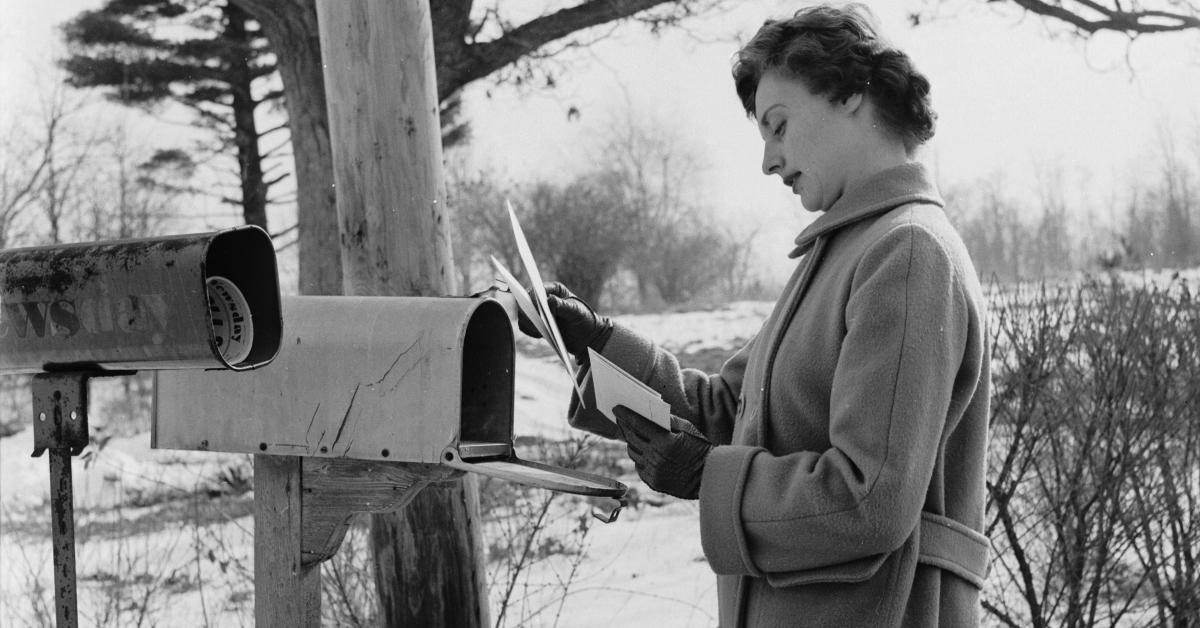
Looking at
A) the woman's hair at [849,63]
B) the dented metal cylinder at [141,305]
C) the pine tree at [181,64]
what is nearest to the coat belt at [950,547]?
the woman's hair at [849,63]

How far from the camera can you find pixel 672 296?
838 inches

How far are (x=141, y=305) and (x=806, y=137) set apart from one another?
104cm

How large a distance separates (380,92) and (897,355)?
1.78 meters

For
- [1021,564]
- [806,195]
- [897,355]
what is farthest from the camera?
[1021,564]

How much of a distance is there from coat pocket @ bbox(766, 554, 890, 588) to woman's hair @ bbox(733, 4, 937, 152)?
0.65 m

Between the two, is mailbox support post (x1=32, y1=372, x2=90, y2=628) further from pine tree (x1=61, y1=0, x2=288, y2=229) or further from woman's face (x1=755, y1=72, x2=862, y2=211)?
pine tree (x1=61, y1=0, x2=288, y2=229)

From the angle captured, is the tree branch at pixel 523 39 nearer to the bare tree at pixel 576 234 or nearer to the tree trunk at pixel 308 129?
the tree trunk at pixel 308 129

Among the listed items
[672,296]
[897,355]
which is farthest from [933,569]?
[672,296]

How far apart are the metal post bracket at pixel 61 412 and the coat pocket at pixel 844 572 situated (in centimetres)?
108

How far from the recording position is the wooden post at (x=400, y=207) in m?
2.80

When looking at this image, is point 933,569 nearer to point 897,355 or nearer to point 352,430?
point 897,355

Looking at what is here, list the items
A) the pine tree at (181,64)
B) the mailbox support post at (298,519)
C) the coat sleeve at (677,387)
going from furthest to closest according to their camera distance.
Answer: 1. the pine tree at (181,64)
2. the coat sleeve at (677,387)
3. the mailbox support post at (298,519)

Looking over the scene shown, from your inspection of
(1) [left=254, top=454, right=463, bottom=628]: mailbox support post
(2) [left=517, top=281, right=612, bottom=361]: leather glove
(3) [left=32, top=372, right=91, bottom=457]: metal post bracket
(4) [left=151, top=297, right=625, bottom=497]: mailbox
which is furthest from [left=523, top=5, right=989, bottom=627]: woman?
(3) [left=32, top=372, right=91, bottom=457]: metal post bracket

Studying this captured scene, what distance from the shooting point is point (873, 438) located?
1.44m
